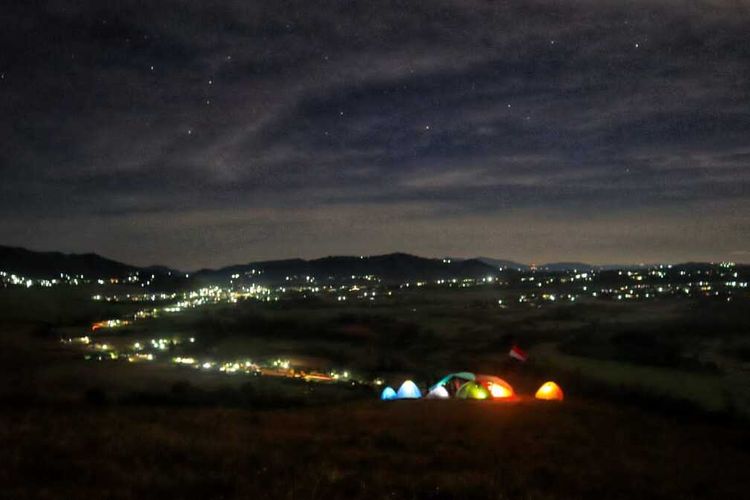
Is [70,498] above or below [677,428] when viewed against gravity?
above

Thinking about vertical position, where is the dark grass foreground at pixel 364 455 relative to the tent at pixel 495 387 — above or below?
above

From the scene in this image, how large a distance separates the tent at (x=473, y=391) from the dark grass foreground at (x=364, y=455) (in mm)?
5666

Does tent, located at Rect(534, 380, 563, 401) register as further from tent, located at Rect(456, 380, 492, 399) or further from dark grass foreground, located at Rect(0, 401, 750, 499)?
dark grass foreground, located at Rect(0, 401, 750, 499)

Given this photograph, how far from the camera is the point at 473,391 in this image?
23.8m

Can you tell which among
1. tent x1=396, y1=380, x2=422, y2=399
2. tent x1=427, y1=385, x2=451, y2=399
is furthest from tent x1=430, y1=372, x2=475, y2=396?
tent x1=396, y1=380, x2=422, y2=399

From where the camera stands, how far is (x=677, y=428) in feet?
54.0

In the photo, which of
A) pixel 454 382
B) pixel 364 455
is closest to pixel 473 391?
pixel 454 382

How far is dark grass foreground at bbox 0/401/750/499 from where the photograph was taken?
28.5 ft

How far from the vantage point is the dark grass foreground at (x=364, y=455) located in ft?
28.5

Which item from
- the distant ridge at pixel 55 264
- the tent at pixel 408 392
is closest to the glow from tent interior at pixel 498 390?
the tent at pixel 408 392

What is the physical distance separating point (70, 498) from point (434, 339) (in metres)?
48.4

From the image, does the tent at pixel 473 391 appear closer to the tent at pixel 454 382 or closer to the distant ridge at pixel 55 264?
the tent at pixel 454 382

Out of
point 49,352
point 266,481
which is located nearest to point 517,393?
point 266,481

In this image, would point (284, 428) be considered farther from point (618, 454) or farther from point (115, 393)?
point (115, 393)
